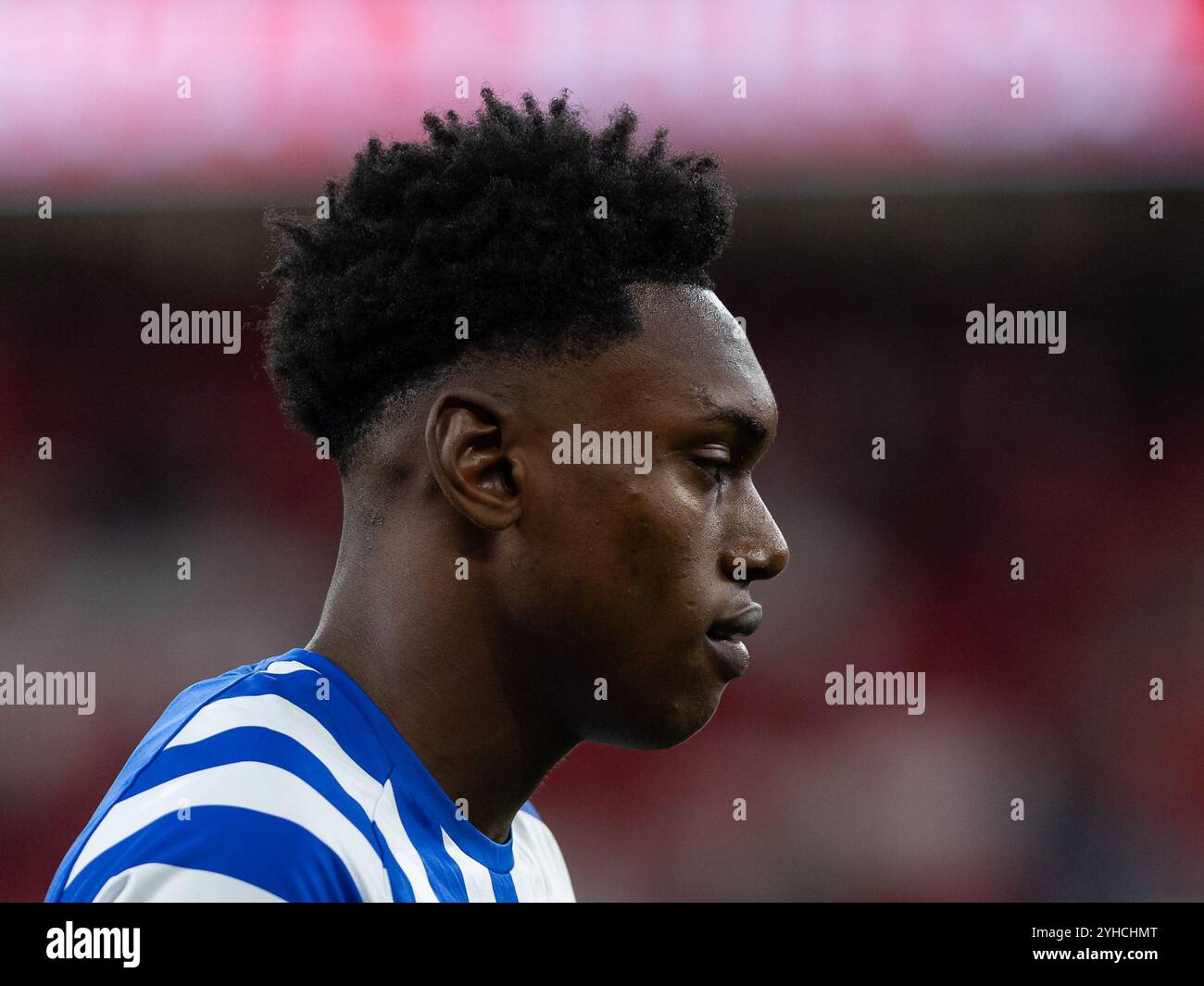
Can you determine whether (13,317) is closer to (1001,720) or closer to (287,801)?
(287,801)

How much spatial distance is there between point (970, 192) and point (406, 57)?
2.31 meters

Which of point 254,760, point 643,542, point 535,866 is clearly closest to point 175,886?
point 254,760

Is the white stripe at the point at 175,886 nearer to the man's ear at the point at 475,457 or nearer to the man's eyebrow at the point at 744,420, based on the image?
the man's ear at the point at 475,457

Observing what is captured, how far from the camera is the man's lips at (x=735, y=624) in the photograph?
1487 mm

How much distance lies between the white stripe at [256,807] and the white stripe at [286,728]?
2.3 inches

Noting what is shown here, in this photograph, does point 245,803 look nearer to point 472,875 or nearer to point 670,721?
point 472,875

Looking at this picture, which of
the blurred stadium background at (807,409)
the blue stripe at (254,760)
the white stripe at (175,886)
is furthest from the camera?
the blurred stadium background at (807,409)

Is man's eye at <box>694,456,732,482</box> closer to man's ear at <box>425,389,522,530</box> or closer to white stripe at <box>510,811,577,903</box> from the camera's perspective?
man's ear at <box>425,389,522,530</box>

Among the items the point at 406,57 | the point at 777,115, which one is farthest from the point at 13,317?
the point at 777,115

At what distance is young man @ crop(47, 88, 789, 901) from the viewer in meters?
1.43

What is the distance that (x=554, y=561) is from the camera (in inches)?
56.5

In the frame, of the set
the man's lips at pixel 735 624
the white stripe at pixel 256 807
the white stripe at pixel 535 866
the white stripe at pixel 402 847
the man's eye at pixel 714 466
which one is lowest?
the white stripe at pixel 535 866

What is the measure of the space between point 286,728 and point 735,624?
58cm

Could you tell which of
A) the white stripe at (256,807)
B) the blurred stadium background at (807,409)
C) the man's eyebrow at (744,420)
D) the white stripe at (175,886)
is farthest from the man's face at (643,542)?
the blurred stadium background at (807,409)
